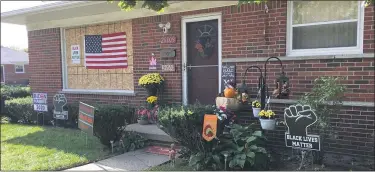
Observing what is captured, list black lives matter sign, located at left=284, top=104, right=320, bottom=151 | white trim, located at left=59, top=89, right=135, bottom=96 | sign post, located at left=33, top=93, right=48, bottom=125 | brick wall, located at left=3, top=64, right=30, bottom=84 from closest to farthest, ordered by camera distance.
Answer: black lives matter sign, located at left=284, top=104, right=320, bottom=151, white trim, located at left=59, top=89, right=135, bottom=96, sign post, located at left=33, top=93, right=48, bottom=125, brick wall, located at left=3, top=64, right=30, bottom=84

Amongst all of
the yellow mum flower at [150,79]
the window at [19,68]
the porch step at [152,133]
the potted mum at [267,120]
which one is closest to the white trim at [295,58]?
the potted mum at [267,120]

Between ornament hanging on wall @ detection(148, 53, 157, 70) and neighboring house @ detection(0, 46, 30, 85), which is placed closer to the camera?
ornament hanging on wall @ detection(148, 53, 157, 70)

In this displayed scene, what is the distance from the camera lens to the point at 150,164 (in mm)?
5012

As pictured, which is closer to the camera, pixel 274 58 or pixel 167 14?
pixel 274 58

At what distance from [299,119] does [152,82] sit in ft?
11.2

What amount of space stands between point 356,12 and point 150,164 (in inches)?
159

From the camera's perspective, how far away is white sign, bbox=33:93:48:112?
8184 millimetres

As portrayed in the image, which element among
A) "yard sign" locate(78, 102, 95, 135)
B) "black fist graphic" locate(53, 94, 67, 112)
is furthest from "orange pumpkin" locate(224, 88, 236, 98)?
"black fist graphic" locate(53, 94, 67, 112)

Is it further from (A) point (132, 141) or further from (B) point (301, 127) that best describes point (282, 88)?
(A) point (132, 141)

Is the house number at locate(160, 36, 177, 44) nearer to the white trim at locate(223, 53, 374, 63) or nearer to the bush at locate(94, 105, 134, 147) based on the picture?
the white trim at locate(223, 53, 374, 63)

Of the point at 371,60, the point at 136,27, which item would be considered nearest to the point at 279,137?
the point at 371,60

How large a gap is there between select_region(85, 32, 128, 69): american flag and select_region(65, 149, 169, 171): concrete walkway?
2.97 m

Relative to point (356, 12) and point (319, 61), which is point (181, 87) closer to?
point (319, 61)

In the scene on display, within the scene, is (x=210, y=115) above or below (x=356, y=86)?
below
